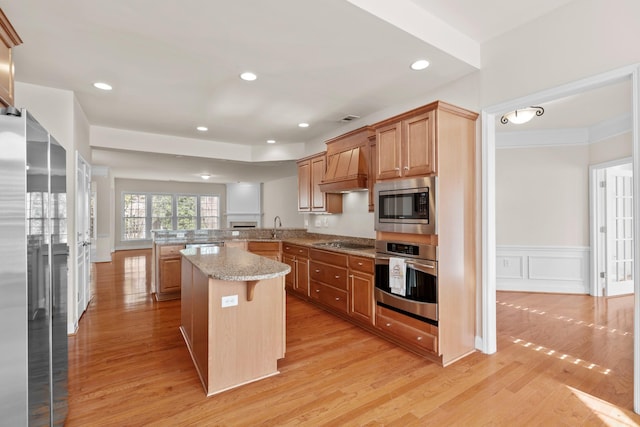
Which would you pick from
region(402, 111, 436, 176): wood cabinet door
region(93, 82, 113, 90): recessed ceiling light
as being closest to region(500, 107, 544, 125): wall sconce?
region(402, 111, 436, 176): wood cabinet door

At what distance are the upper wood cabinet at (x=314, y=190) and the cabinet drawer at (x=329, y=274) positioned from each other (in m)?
0.96

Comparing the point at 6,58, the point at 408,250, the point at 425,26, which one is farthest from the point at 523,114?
the point at 6,58

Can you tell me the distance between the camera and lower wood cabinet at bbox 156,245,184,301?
A: 4676 mm

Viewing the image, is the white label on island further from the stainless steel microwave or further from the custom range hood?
the custom range hood

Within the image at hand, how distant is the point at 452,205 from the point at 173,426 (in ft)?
8.85

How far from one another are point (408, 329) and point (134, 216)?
10.9 m

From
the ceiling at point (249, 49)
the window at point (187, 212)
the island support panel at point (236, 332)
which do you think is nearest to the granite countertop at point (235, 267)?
the island support panel at point (236, 332)

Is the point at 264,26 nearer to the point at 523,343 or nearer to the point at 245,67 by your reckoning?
the point at 245,67

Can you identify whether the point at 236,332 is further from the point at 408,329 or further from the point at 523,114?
the point at 523,114

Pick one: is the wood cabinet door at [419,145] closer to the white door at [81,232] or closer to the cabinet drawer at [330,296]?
the cabinet drawer at [330,296]

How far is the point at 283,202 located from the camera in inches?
356

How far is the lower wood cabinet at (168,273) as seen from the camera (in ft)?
15.3

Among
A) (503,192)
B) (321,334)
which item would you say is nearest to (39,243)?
(321,334)

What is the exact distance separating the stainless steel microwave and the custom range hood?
2.37 ft
